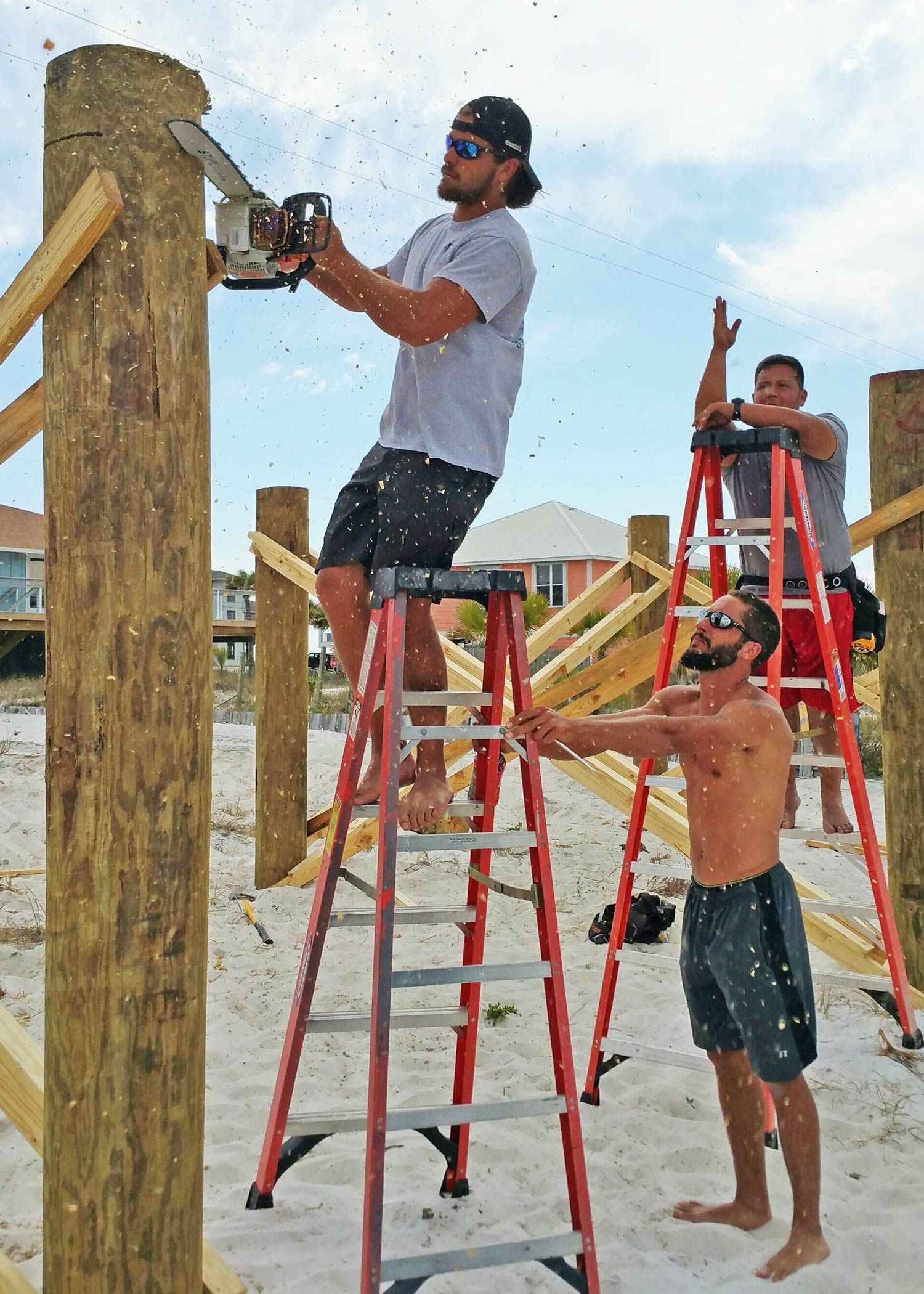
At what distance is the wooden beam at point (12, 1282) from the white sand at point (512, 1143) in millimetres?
408

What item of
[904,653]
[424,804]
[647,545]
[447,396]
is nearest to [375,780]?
[424,804]

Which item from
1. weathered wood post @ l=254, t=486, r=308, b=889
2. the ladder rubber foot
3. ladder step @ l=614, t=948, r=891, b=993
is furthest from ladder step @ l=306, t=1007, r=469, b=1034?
weathered wood post @ l=254, t=486, r=308, b=889

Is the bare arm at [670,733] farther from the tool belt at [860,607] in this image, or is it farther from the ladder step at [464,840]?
the tool belt at [860,607]

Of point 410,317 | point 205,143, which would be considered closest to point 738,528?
point 410,317

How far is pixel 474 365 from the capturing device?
2.61 m

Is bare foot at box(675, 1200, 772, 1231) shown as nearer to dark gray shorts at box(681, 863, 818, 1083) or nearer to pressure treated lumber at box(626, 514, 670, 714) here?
dark gray shorts at box(681, 863, 818, 1083)

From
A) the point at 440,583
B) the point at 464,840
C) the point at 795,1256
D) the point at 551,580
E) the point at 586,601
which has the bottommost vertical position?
the point at 795,1256

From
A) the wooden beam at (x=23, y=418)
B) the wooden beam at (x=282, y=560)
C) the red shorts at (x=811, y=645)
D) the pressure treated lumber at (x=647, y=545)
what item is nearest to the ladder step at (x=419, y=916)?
the wooden beam at (x=23, y=418)

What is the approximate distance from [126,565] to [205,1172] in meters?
1.98

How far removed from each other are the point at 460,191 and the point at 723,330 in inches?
54.0

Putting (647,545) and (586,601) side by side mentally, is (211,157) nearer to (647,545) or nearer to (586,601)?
(586,601)

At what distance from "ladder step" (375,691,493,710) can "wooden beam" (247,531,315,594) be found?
110 inches

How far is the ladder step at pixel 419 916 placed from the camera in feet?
8.52

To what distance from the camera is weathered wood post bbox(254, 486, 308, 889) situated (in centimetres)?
571
